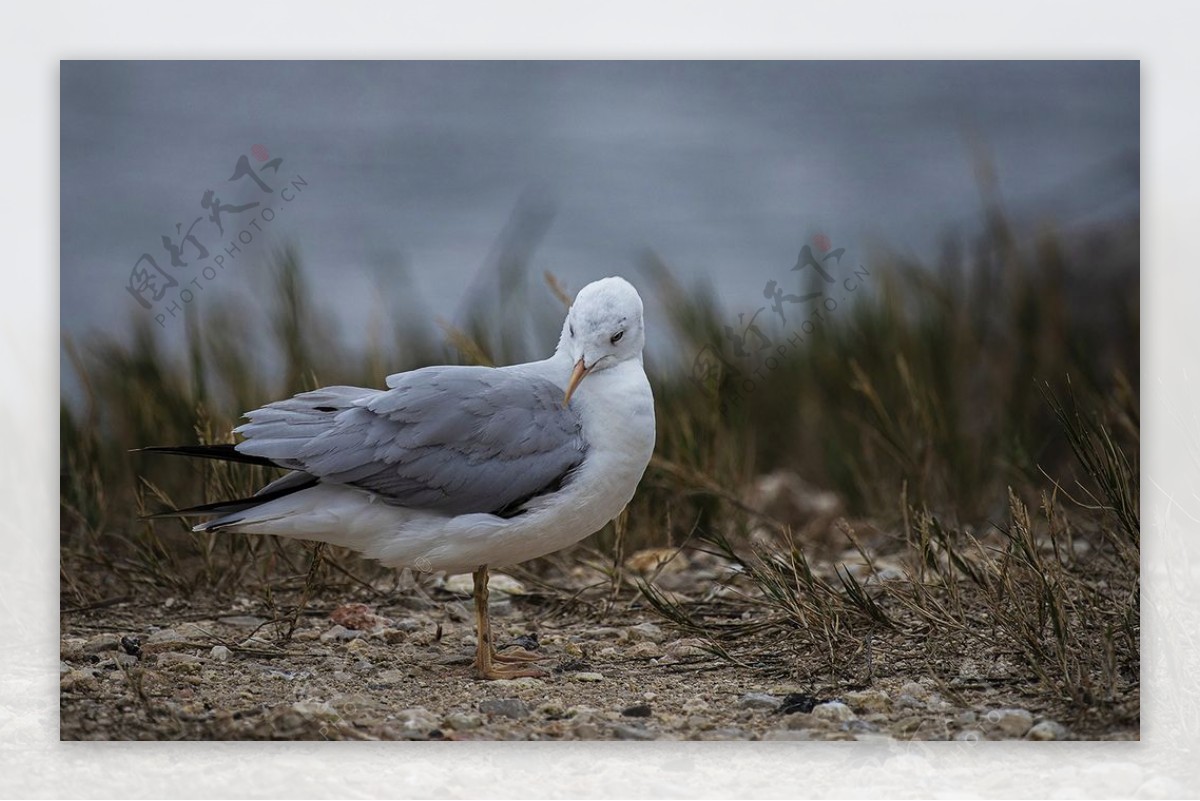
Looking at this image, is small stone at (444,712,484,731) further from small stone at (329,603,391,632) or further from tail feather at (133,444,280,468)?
tail feather at (133,444,280,468)

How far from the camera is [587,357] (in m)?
3.67

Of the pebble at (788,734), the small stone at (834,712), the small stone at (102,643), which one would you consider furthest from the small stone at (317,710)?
the small stone at (834,712)

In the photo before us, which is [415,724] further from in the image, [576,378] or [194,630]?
[576,378]

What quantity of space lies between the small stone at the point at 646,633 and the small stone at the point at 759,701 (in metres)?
0.41

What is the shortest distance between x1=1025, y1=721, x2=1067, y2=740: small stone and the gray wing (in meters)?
1.27

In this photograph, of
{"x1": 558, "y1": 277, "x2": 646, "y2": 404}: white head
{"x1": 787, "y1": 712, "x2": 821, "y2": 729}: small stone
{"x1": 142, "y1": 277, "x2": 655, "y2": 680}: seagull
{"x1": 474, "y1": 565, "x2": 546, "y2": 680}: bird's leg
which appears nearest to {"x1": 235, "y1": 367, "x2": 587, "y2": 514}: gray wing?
{"x1": 142, "y1": 277, "x2": 655, "y2": 680}: seagull

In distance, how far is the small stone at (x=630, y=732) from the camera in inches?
143

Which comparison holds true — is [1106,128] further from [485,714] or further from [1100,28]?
[485,714]

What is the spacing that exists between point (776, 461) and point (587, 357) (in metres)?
2.07

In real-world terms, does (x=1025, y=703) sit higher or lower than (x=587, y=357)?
lower

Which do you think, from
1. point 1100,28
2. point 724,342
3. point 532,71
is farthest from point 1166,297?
point 532,71

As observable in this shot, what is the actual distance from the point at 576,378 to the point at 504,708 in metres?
0.81

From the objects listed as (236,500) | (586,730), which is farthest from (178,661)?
(586,730)

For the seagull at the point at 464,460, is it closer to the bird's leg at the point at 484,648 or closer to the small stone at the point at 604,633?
the bird's leg at the point at 484,648
